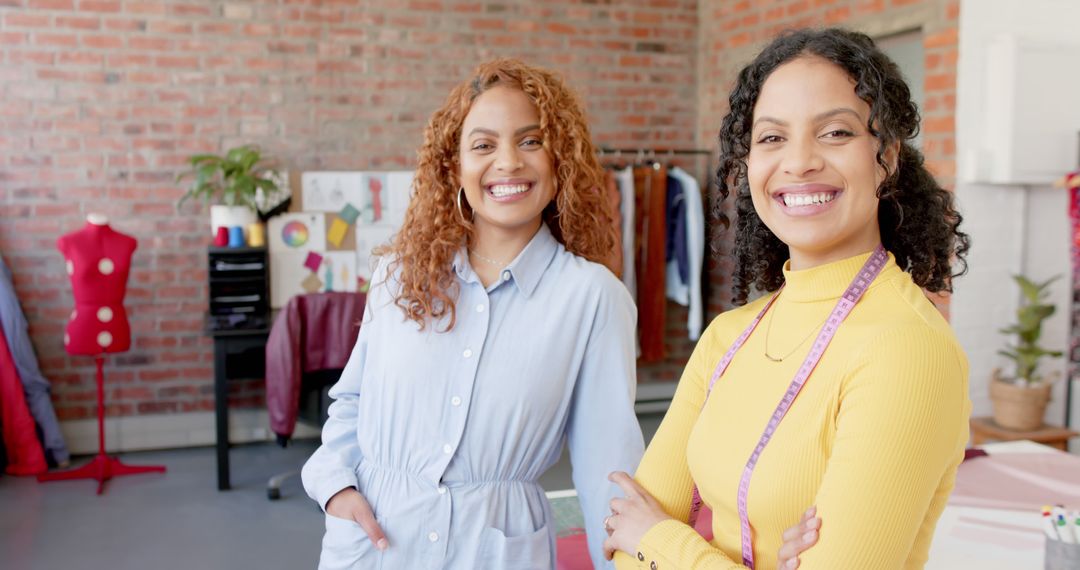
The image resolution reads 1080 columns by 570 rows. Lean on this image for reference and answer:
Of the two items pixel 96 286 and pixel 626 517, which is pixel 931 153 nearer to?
pixel 626 517

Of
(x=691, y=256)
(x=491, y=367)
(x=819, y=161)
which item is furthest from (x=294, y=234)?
(x=819, y=161)

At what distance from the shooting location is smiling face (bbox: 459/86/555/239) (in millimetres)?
1606

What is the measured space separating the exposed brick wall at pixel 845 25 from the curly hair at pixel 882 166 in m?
1.35

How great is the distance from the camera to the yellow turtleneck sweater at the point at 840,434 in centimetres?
96

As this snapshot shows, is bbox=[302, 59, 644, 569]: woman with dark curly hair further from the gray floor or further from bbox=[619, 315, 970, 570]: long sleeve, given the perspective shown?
the gray floor

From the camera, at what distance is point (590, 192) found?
5.64ft

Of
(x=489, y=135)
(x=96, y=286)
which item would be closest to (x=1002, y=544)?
(x=489, y=135)

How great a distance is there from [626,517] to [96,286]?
3.85m

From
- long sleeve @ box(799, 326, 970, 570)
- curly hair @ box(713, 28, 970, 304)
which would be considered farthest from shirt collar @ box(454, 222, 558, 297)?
long sleeve @ box(799, 326, 970, 570)

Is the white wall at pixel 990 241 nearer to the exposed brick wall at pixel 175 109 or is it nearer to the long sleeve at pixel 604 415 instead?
the exposed brick wall at pixel 175 109

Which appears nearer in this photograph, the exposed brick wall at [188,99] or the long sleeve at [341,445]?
the long sleeve at [341,445]

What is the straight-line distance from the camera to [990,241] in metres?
3.87

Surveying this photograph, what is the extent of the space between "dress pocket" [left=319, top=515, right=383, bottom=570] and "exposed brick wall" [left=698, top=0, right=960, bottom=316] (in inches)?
66.4

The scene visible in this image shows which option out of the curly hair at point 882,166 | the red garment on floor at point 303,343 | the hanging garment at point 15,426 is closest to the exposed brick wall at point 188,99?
the hanging garment at point 15,426
